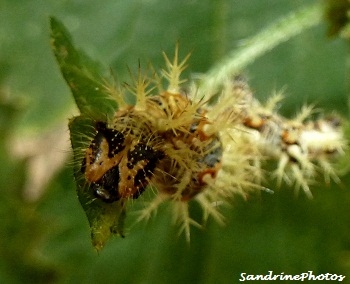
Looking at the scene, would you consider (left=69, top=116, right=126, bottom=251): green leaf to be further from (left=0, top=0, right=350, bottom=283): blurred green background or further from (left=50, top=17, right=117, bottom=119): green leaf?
(left=0, top=0, right=350, bottom=283): blurred green background

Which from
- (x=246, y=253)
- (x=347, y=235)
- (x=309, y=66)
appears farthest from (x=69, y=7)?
(x=347, y=235)

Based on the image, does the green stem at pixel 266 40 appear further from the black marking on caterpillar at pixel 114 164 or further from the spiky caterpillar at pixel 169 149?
the black marking on caterpillar at pixel 114 164

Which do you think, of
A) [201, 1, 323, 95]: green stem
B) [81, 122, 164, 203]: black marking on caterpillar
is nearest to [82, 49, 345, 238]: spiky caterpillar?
[81, 122, 164, 203]: black marking on caterpillar

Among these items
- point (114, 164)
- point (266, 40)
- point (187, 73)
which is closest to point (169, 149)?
point (114, 164)

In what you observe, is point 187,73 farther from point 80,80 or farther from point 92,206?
point 92,206

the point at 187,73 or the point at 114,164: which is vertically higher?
the point at 187,73
